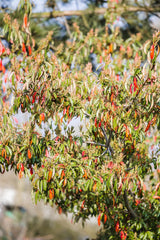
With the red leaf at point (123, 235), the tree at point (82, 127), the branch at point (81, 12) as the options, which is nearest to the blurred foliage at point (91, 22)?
the branch at point (81, 12)

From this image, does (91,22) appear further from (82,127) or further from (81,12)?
(82,127)

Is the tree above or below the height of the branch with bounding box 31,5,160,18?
below

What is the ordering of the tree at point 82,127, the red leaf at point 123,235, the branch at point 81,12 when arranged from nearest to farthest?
the tree at point 82,127 → the red leaf at point 123,235 → the branch at point 81,12

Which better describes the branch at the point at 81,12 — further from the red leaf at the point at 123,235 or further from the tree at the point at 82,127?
the red leaf at the point at 123,235

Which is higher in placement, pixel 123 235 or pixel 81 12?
pixel 81 12

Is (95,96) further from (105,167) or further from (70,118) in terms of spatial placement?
(105,167)

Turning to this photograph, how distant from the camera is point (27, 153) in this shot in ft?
10.3

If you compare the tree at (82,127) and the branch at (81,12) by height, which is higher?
the branch at (81,12)

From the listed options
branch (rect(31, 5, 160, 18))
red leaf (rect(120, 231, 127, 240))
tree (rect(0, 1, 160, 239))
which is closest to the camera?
tree (rect(0, 1, 160, 239))

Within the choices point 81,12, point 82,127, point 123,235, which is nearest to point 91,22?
point 81,12

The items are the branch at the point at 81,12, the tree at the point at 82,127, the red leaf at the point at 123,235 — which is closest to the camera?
the tree at the point at 82,127

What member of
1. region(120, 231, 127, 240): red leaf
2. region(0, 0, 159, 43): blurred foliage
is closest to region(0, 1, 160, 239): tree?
region(120, 231, 127, 240): red leaf

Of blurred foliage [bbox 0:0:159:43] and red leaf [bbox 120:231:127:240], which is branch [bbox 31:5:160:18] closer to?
blurred foliage [bbox 0:0:159:43]

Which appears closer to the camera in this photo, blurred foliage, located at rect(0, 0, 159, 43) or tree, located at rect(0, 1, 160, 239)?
tree, located at rect(0, 1, 160, 239)
